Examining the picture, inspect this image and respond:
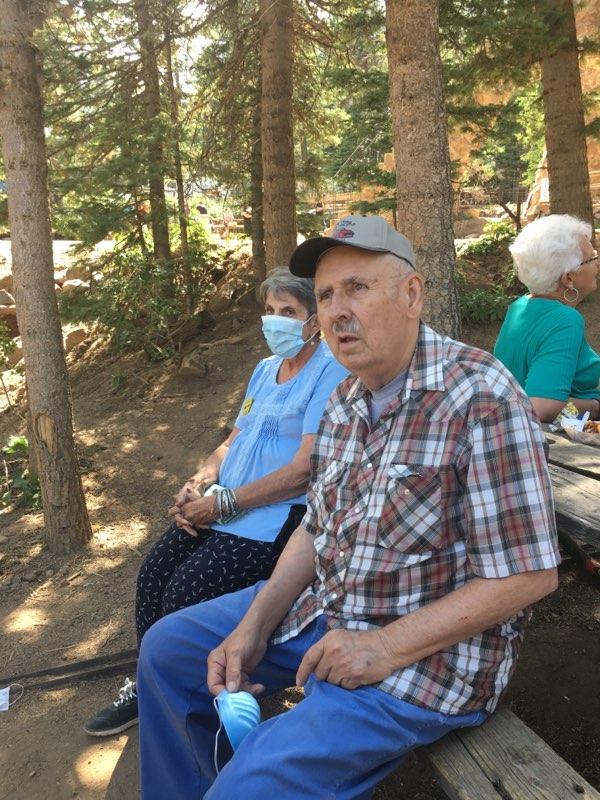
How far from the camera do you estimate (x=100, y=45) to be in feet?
24.2

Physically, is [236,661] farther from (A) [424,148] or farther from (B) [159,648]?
(A) [424,148]

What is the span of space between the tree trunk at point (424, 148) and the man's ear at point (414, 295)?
284 cm

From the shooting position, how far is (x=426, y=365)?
189 centimetres

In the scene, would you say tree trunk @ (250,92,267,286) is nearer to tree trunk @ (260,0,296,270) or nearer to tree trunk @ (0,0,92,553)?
tree trunk @ (260,0,296,270)

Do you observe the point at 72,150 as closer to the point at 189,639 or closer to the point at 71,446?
the point at 71,446

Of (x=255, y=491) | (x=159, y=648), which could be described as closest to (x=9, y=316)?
(x=255, y=491)

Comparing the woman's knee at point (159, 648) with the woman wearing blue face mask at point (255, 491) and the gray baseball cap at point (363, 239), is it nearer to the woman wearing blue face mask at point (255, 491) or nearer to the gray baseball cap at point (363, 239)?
the woman wearing blue face mask at point (255, 491)

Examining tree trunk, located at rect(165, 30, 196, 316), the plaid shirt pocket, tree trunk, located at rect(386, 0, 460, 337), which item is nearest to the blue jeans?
the plaid shirt pocket

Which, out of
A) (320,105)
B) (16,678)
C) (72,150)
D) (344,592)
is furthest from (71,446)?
(320,105)

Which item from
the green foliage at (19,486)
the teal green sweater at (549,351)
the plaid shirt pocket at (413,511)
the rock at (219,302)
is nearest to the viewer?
the plaid shirt pocket at (413,511)

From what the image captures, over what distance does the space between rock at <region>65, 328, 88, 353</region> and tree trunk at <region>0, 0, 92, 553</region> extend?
780 cm

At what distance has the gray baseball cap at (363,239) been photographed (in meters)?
1.91

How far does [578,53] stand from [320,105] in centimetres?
405

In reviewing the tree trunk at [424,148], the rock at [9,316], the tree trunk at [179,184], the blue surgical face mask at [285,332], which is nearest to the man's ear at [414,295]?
the blue surgical face mask at [285,332]
